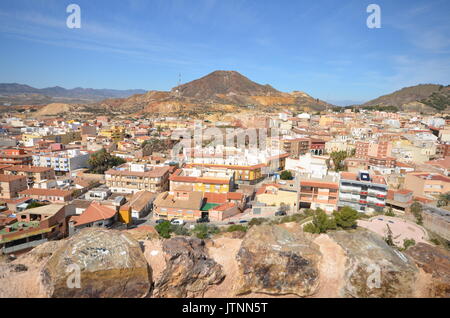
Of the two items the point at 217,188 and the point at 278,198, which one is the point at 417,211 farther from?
the point at 217,188

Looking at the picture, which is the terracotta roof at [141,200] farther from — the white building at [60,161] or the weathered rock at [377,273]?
the weathered rock at [377,273]

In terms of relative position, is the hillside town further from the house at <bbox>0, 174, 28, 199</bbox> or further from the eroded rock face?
the eroded rock face

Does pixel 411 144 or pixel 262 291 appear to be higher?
pixel 411 144

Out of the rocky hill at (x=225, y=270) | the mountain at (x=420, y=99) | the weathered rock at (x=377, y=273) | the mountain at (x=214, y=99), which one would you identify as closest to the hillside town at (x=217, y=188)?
the rocky hill at (x=225, y=270)

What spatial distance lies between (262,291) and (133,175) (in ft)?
52.6

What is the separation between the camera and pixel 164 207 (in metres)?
16.5

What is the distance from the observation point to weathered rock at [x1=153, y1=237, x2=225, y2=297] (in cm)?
622

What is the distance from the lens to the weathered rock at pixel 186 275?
20.4ft

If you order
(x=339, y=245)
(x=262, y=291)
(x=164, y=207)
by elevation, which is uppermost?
(x=339, y=245)

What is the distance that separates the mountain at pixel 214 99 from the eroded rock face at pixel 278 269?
65427mm

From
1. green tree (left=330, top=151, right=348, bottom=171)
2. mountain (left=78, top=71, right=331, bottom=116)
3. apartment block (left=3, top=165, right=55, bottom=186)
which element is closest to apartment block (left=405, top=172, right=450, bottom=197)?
green tree (left=330, top=151, right=348, bottom=171)

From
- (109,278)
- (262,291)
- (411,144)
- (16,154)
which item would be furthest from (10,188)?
(411,144)
